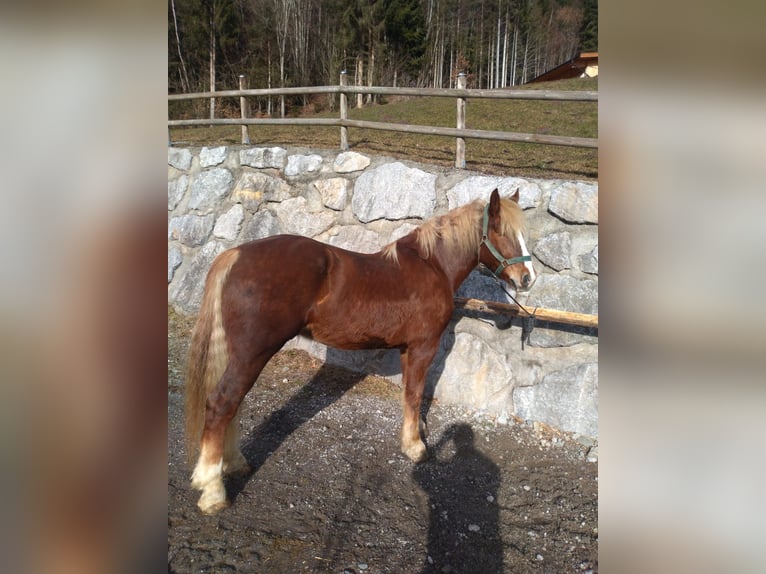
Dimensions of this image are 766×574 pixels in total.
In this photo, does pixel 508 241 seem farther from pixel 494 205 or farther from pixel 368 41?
pixel 368 41

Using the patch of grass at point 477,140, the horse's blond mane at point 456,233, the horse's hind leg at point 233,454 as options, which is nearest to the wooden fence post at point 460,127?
the patch of grass at point 477,140

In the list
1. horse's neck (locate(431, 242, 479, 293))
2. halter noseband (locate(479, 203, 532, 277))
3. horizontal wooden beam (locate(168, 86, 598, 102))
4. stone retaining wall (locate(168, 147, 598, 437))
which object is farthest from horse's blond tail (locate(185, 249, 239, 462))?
horizontal wooden beam (locate(168, 86, 598, 102))

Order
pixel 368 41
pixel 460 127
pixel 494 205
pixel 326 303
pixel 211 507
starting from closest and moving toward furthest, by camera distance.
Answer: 1. pixel 211 507
2. pixel 326 303
3. pixel 494 205
4. pixel 460 127
5. pixel 368 41

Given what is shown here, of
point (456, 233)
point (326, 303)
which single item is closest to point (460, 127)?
point (456, 233)

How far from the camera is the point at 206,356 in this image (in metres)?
2.61

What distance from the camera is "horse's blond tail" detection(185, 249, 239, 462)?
2.61 metres

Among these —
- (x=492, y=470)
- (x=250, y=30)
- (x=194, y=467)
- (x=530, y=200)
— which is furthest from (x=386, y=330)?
(x=250, y=30)

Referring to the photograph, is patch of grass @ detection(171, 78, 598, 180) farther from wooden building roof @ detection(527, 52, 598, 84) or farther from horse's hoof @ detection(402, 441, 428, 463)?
wooden building roof @ detection(527, 52, 598, 84)

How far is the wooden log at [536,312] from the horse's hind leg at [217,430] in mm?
1777

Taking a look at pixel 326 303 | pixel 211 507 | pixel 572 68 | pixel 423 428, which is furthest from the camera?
pixel 572 68

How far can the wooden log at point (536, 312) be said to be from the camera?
3.31 metres

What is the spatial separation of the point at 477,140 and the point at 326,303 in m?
5.54
